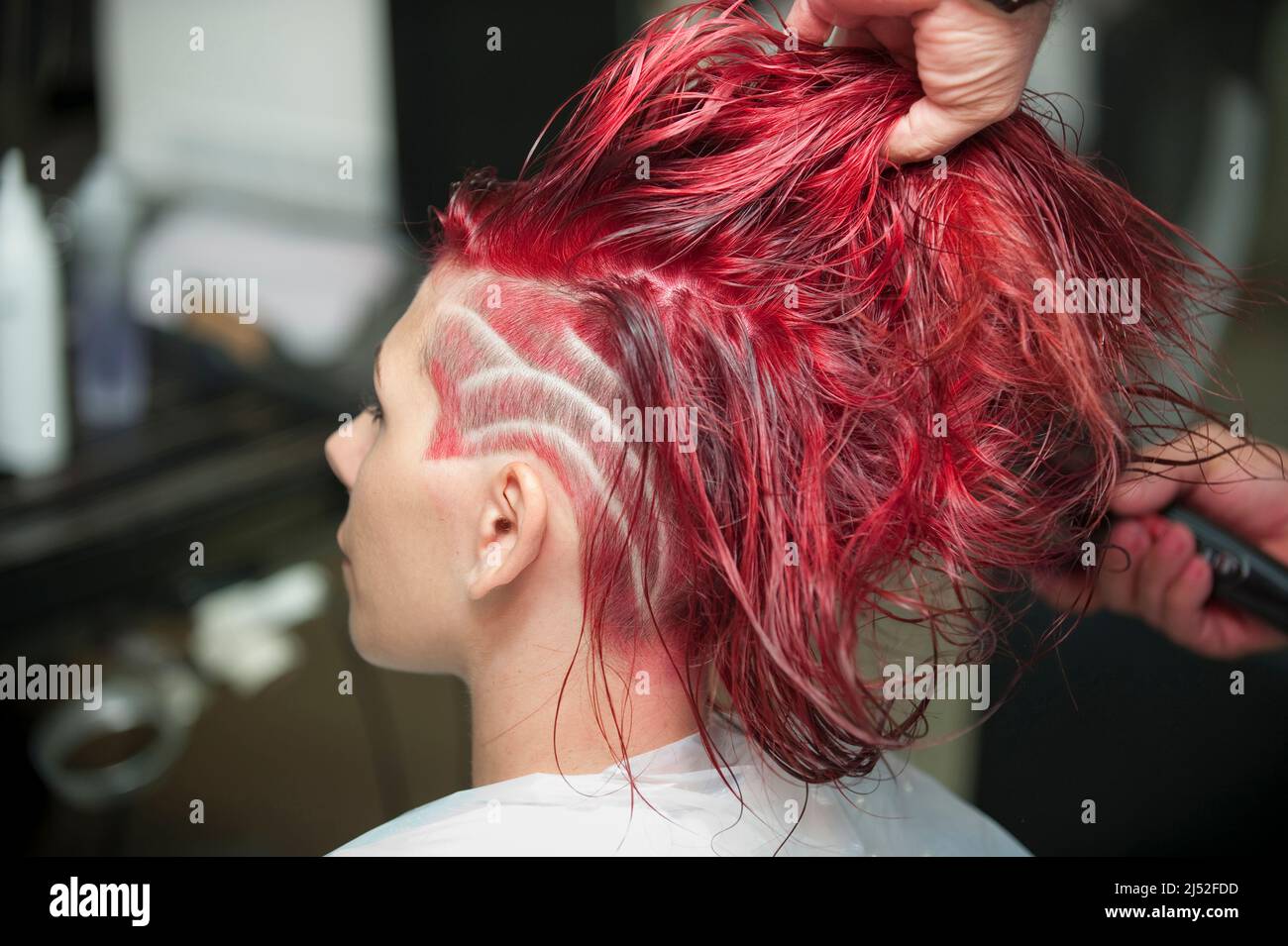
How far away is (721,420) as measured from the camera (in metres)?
0.87

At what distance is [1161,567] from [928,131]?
701 millimetres

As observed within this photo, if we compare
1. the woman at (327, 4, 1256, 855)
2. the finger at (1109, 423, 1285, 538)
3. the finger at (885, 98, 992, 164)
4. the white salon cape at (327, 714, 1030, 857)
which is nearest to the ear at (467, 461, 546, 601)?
the woman at (327, 4, 1256, 855)

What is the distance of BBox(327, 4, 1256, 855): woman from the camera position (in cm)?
87

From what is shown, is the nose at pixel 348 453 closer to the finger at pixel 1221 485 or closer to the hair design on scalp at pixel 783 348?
the hair design on scalp at pixel 783 348

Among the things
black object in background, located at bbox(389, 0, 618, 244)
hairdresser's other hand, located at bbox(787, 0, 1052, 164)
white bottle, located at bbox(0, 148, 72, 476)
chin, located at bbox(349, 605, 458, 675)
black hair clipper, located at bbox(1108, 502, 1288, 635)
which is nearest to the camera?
hairdresser's other hand, located at bbox(787, 0, 1052, 164)

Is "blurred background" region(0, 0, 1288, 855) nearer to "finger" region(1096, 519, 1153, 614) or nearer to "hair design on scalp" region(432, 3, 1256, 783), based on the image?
"finger" region(1096, 519, 1153, 614)

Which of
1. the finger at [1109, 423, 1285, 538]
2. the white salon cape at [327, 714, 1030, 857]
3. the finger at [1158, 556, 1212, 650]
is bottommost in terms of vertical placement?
the white salon cape at [327, 714, 1030, 857]

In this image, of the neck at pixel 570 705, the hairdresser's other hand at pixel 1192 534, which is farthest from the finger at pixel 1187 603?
the neck at pixel 570 705

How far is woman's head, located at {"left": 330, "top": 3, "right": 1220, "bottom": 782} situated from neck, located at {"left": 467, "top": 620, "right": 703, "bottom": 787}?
0.03m

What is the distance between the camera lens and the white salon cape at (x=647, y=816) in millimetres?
963

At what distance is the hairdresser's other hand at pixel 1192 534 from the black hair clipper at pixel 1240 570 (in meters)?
0.01

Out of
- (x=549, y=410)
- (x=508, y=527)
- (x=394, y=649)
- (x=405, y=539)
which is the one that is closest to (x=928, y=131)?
(x=549, y=410)
